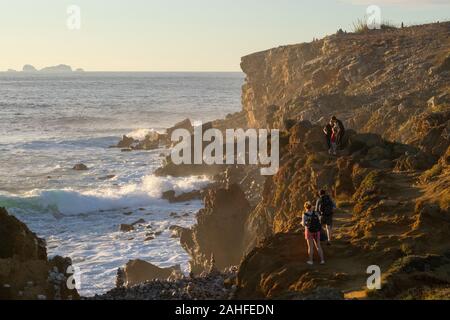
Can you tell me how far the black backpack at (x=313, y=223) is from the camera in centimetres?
1747

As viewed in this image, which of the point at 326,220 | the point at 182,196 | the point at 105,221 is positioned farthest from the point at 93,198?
the point at 326,220

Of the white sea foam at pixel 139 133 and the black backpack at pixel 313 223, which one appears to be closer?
the black backpack at pixel 313 223

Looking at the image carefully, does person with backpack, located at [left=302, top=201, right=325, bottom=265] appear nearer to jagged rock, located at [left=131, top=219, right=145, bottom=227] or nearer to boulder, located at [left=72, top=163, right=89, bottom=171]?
jagged rock, located at [left=131, top=219, right=145, bottom=227]

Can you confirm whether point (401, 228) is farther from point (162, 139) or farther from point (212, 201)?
point (162, 139)

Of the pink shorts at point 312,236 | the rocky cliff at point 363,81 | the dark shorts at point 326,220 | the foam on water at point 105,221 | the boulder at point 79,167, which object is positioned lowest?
the foam on water at point 105,221

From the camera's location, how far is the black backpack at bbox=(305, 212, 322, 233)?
57.3 feet

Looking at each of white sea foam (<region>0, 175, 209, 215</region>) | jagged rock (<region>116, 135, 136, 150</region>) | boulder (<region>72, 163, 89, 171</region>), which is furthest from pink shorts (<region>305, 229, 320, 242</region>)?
jagged rock (<region>116, 135, 136, 150</region>)

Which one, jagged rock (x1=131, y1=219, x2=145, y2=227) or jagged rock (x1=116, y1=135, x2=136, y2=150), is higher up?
jagged rock (x1=116, y1=135, x2=136, y2=150)

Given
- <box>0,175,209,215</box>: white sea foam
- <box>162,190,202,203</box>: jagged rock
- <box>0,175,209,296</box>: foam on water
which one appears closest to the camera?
<box>0,175,209,296</box>: foam on water

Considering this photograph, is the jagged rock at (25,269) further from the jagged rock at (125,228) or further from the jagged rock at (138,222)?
the jagged rock at (138,222)

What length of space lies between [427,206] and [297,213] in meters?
7.42

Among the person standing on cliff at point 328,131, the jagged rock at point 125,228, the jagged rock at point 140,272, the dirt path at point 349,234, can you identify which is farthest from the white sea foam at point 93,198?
the dirt path at point 349,234

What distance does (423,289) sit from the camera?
14281mm
